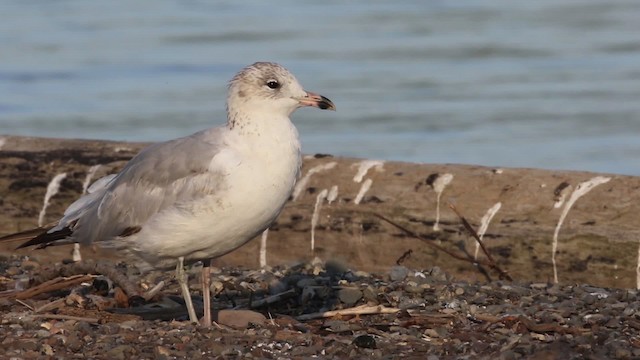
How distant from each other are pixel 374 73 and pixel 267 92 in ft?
34.4

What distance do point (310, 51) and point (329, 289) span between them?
35.5 feet

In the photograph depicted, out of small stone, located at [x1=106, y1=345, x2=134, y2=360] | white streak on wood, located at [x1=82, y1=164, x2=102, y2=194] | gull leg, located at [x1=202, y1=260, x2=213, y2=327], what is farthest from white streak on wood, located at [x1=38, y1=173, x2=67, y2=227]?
small stone, located at [x1=106, y1=345, x2=134, y2=360]

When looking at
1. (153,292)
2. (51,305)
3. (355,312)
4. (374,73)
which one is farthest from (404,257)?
(374,73)

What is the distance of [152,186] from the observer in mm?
7438

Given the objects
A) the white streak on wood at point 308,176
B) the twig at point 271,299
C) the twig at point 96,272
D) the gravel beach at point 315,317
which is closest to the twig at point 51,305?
the gravel beach at point 315,317

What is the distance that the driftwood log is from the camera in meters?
8.12

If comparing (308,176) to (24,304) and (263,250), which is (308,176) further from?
(24,304)

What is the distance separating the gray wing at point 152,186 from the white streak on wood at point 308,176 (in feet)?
4.20

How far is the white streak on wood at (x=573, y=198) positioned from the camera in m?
8.16

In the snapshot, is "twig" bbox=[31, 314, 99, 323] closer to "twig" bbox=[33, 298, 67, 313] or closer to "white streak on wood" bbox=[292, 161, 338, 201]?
"twig" bbox=[33, 298, 67, 313]

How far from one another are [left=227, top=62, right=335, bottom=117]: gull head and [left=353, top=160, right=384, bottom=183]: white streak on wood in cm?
119

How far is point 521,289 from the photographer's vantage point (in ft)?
26.1

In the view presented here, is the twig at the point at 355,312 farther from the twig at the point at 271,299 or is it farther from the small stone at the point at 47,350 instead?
the small stone at the point at 47,350

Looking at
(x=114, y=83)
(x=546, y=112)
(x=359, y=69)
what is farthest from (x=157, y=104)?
(x=546, y=112)
